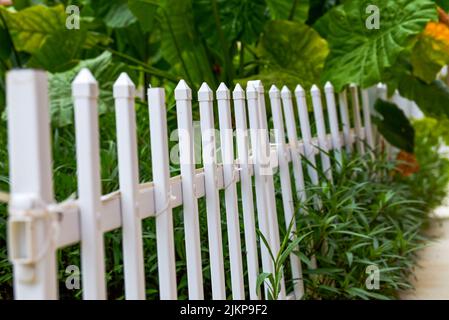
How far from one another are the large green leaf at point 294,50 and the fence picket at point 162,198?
4.96ft

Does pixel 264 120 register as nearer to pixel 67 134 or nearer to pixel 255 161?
pixel 255 161

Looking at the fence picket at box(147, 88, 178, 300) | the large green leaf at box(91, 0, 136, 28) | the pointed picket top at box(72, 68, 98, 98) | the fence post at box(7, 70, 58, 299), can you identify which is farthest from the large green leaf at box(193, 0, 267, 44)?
the fence post at box(7, 70, 58, 299)

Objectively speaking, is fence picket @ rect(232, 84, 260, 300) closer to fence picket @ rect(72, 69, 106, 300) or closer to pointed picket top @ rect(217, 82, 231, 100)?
pointed picket top @ rect(217, 82, 231, 100)

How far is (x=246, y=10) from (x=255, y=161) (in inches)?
48.3

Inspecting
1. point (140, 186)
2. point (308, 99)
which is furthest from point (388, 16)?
point (140, 186)

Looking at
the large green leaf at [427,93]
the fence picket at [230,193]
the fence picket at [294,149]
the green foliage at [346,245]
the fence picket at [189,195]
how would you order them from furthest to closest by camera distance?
the large green leaf at [427,93], the fence picket at [294,149], the green foliage at [346,245], the fence picket at [230,193], the fence picket at [189,195]

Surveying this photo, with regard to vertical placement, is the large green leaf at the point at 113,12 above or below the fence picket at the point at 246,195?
above

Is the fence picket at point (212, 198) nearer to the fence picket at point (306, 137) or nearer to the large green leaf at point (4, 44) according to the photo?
the fence picket at point (306, 137)

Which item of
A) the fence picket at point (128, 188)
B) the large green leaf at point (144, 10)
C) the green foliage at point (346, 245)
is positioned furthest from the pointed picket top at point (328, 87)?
the fence picket at point (128, 188)

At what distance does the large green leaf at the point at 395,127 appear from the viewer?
11.1 ft

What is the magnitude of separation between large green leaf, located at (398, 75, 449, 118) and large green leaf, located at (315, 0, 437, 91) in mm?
461

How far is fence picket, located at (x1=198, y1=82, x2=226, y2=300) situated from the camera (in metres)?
1.48

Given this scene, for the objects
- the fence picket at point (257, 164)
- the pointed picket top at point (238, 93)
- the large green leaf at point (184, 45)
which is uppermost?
the large green leaf at point (184, 45)

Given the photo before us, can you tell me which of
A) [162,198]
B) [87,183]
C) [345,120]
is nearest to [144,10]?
[345,120]
